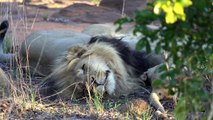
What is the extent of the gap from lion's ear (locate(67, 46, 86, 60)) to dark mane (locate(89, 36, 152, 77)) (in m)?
0.25

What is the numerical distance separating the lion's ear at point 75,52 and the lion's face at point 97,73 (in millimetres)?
91

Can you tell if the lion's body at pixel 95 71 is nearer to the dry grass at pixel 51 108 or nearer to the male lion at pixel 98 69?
the male lion at pixel 98 69

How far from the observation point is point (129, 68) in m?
4.93

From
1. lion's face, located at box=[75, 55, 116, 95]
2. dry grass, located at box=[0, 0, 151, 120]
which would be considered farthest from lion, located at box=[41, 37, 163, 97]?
dry grass, located at box=[0, 0, 151, 120]

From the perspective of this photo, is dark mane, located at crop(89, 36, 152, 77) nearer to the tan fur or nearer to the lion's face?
the tan fur

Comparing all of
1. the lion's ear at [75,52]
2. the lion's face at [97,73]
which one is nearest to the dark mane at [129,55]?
the lion's ear at [75,52]

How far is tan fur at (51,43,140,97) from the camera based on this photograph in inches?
180

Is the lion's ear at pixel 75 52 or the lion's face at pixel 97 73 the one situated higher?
the lion's ear at pixel 75 52

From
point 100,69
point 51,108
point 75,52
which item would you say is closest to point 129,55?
point 75,52

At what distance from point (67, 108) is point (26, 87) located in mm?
452

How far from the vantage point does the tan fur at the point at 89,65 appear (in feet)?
15.0

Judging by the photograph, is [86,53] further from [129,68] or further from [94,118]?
[94,118]

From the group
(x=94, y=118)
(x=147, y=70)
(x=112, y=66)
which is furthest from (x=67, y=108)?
(x=147, y=70)

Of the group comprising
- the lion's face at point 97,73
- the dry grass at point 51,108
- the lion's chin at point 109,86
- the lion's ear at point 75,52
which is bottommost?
the dry grass at point 51,108
